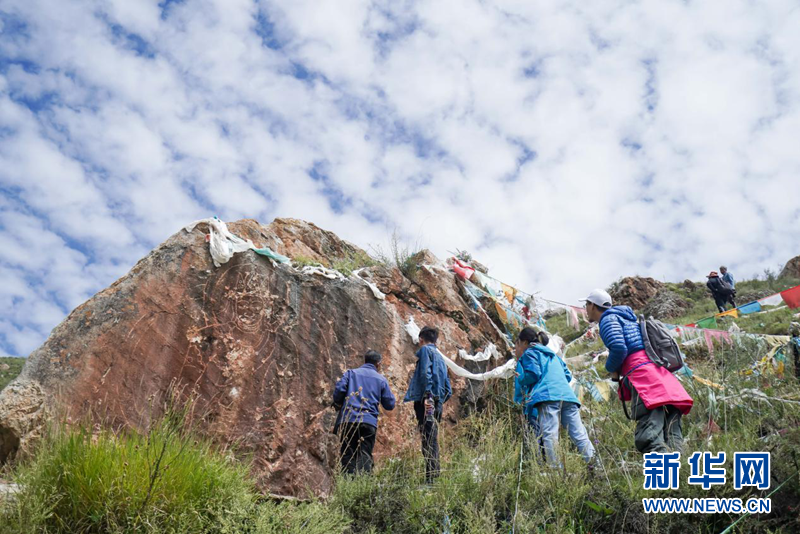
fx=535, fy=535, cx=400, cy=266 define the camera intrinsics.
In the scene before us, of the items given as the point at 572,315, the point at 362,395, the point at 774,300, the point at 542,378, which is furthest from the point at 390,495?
the point at 774,300

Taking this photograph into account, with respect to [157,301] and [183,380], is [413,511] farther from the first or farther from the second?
[157,301]

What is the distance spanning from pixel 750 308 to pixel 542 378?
12.2m

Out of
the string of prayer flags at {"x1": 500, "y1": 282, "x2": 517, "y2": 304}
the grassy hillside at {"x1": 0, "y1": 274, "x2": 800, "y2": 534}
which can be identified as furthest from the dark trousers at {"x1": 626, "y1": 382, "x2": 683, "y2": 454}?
the string of prayer flags at {"x1": 500, "y1": 282, "x2": 517, "y2": 304}

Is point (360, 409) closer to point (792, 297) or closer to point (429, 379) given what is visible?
point (429, 379)

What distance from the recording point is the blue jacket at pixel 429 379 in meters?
5.54

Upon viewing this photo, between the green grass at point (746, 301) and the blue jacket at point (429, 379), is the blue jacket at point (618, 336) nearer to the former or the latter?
the blue jacket at point (429, 379)

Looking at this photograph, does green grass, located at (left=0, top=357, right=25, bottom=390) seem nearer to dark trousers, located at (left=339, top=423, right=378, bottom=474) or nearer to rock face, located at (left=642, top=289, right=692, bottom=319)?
dark trousers, located at (left=339, top=423, right=378, bottom=474)

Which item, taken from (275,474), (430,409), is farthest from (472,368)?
(275,474)

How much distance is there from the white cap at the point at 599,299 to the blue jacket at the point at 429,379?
5.55 ft

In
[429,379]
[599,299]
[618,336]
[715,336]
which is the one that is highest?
[715,336]

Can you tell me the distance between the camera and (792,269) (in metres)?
24.2

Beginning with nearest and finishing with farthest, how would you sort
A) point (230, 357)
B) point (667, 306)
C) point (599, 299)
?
1. point (599, 299)
2. point (230, 357)
3. point (667, 306)

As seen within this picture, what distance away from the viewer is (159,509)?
3125 mm

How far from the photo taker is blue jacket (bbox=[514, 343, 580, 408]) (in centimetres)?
494
